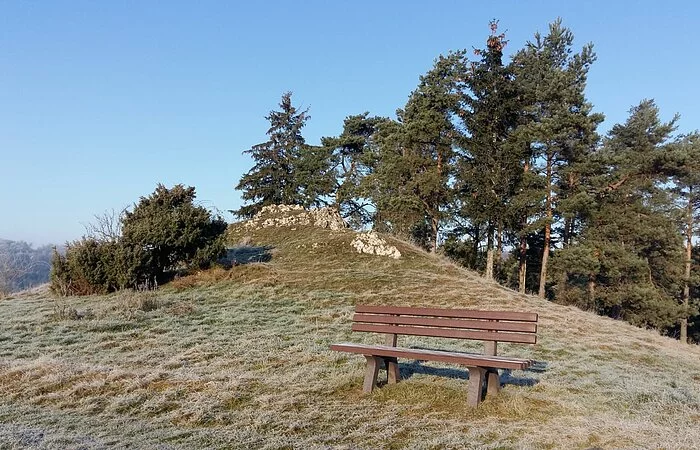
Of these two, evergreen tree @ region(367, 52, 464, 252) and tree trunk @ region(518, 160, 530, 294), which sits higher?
evergreen tree @ region(367, 52, 464, 252)

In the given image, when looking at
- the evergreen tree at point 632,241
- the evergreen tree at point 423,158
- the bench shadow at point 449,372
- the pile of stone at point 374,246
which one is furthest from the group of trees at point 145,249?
the evergreen tree at point 632,241

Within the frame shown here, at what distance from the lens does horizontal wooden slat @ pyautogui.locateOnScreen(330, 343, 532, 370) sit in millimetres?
4895

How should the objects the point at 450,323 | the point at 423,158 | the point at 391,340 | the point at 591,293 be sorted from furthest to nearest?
the point at 591,293 → the point at 423,158 → the point at 391,340 → the point at 450,323

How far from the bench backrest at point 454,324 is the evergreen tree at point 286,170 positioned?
2632cm

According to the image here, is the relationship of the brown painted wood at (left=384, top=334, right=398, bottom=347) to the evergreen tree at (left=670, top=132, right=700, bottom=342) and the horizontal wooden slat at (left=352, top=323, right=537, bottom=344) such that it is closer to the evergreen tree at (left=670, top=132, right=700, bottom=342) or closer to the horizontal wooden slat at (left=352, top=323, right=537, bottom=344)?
the horizontal wooden slat at (left=352, top=323, right=537, bottom=344)

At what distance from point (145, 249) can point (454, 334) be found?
33.0ft

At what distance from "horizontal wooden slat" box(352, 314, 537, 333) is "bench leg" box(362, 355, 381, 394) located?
593 millimetres

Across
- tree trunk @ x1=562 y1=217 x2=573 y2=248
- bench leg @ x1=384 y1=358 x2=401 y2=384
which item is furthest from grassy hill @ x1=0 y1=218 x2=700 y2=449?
tree trunk @ x1=562 y1=217 x2=573 y2=248

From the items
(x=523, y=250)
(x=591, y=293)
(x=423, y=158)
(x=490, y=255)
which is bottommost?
(x=591, y=293)

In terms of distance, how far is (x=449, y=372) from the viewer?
6.87 m

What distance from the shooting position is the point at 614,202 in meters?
24.7

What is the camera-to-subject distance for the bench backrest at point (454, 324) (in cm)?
548

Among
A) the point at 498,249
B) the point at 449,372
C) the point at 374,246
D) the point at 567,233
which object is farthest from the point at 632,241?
the point at 449,372

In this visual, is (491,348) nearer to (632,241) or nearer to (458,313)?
(458,313)
